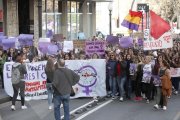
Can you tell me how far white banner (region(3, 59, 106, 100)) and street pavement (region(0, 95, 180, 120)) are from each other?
0.41 metres

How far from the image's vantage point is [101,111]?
1326cm

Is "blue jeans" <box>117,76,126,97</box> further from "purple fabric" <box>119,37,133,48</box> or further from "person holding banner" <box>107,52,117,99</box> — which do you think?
"purple fabric" <box>119,37,133,48</box>

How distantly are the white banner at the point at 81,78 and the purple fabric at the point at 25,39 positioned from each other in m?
2.89

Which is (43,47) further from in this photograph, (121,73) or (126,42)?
(126,42)

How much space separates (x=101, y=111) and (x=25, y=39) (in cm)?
605

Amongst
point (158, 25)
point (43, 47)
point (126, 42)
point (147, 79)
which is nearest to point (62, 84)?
point (147, 79)

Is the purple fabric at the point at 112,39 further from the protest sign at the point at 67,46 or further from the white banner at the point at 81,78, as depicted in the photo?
the white banner at the point at 81,78

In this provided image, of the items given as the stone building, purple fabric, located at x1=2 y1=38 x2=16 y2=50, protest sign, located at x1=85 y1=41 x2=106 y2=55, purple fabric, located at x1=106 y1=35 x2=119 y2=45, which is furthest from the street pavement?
the stone building

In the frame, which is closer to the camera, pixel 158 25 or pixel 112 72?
pixel 112 72

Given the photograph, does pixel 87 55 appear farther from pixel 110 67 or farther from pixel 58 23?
pixel 58 23

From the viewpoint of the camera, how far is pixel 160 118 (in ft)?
40.0

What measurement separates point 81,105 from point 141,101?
2084 mm

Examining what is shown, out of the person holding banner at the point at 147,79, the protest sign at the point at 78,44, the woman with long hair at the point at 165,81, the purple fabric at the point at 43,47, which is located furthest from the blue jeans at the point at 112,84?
the protest sign at the point at 78,44

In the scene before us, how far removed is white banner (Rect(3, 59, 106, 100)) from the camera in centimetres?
1530
